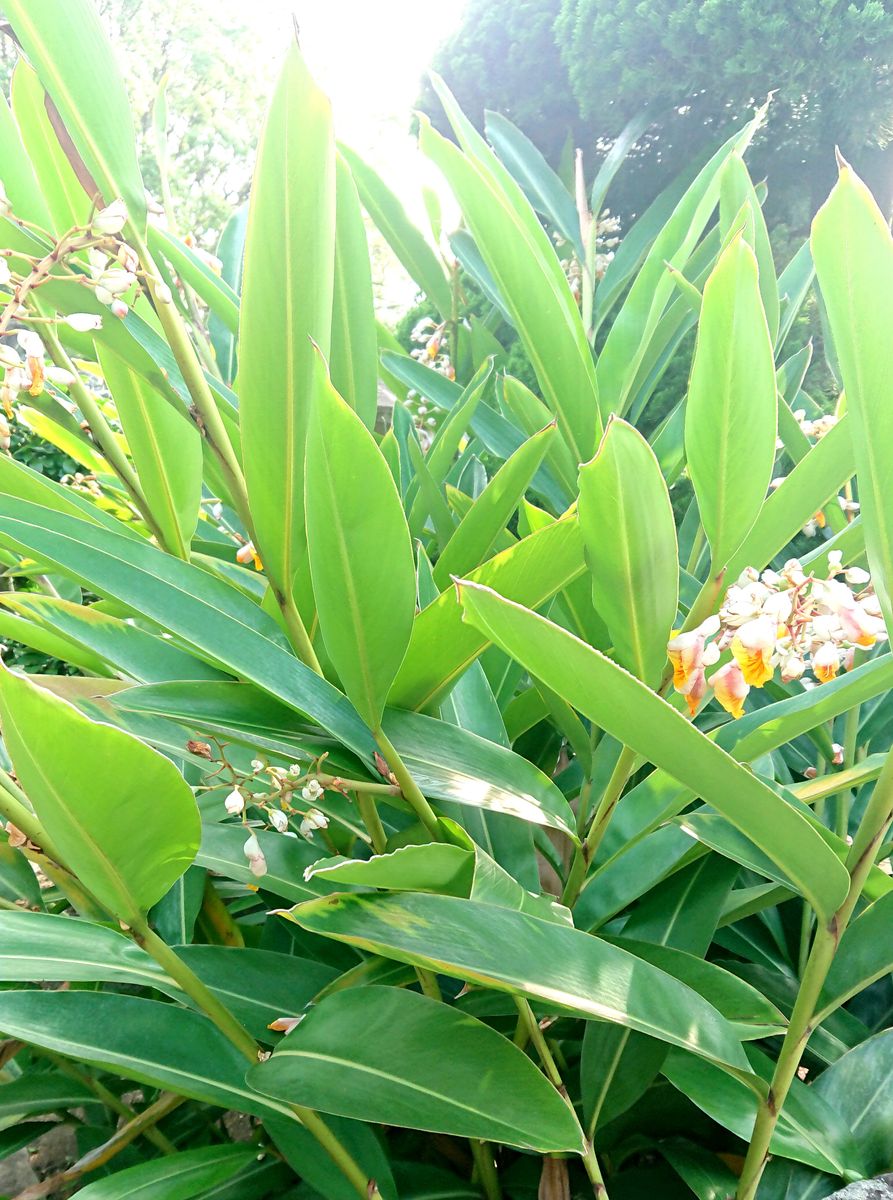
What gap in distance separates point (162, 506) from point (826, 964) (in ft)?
1.58

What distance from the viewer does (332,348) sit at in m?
0.53

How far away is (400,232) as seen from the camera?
97cm

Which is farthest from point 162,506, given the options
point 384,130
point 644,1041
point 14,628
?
point 384,130

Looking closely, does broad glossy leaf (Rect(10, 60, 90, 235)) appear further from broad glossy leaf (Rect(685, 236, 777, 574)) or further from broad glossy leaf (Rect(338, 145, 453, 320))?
broad glossy leaf (Rect(685, 236, 777, 574))

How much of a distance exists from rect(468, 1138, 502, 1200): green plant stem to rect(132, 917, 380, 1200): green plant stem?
99 mm

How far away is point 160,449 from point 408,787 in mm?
297

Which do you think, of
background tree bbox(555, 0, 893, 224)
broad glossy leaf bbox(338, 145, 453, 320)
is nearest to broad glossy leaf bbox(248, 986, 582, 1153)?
broad glossy leaf bbox(338, 145, 453, 320)

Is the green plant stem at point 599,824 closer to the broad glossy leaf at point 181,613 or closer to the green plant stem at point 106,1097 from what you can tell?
the broad glossy leaf at point 181,613

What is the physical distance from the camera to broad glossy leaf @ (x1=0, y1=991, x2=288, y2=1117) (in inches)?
17.7

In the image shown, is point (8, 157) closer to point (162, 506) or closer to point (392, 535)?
point (162, 506)

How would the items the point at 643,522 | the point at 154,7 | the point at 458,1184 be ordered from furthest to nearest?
1. the point at 154,7
2. the point at 458,1184
3. the point at 643,522

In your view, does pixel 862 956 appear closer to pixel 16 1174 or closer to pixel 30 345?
pixel 30 345

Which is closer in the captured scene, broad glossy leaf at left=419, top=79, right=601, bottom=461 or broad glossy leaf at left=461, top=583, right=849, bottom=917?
broad glossy leaf at left=461, top=583, right=849, bottom=917

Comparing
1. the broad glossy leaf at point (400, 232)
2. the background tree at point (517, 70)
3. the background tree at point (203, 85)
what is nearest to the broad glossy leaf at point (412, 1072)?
the broad glossy leaf at point (400, 232)
